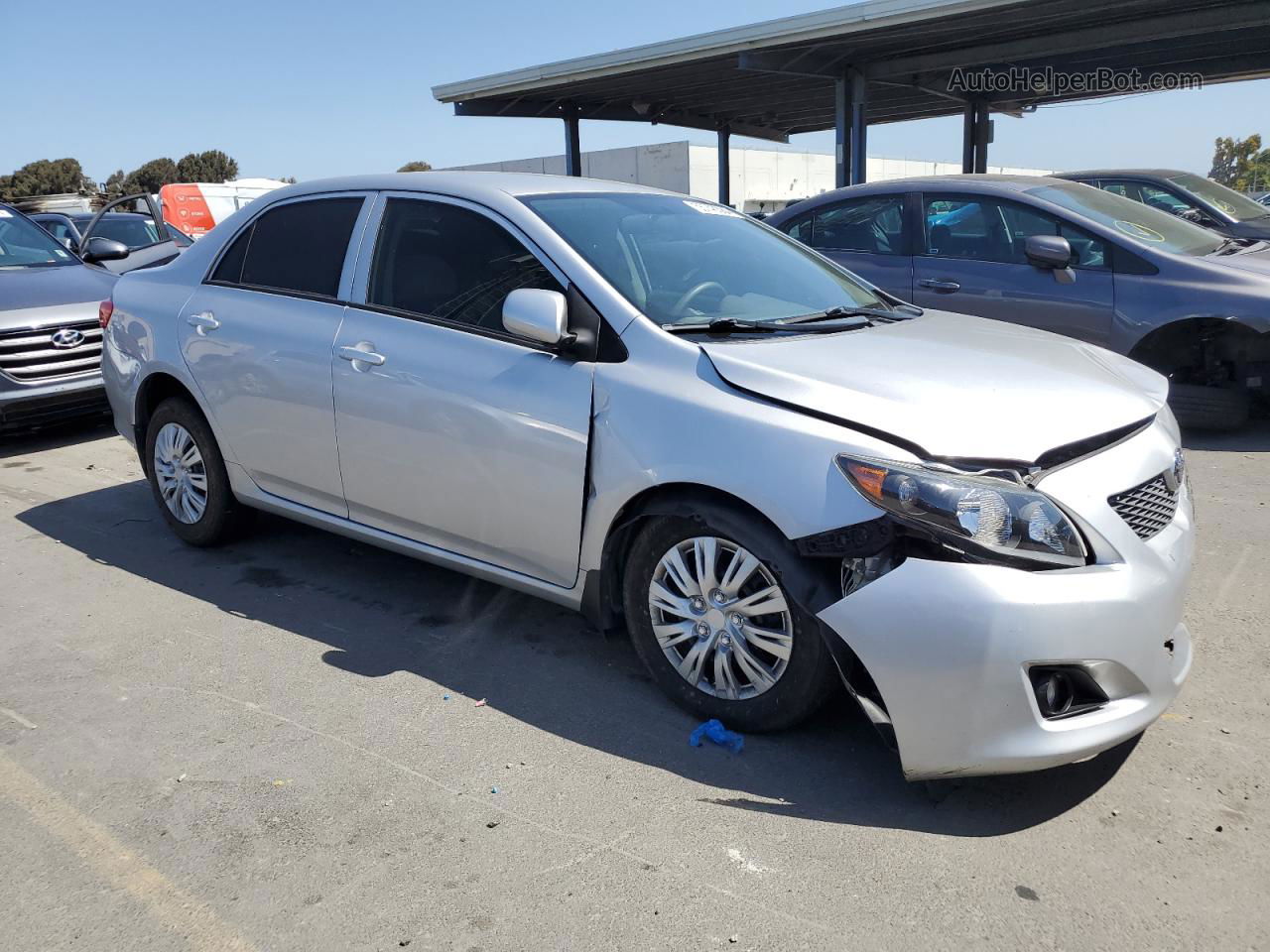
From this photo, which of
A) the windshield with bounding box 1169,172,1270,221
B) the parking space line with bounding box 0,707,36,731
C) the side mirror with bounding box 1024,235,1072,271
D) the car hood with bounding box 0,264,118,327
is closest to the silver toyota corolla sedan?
the parking space line with bounding box 0,707,36,731

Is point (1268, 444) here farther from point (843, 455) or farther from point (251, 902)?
point (251, 902)

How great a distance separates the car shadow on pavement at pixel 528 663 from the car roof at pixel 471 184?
1.71 meters

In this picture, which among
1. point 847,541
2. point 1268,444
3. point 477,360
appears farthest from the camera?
point 1268,444

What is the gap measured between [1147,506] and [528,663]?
216cm

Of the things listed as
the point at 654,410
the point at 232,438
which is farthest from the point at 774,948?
the point at 232,438

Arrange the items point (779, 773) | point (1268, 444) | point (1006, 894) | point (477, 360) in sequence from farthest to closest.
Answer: point (1268, 444), point (477, 360), point (779, 773), point (1006, 894)

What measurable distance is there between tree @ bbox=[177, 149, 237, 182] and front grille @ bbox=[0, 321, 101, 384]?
69.2 metres

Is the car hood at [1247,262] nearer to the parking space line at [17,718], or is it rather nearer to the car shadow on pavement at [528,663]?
the car shadow on pavement at [528,663]

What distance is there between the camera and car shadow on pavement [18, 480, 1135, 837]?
9.53 feet

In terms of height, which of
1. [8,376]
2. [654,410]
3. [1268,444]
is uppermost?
[654,410]

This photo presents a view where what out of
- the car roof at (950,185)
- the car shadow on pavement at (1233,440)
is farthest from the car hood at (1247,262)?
the car roof at (950,185)

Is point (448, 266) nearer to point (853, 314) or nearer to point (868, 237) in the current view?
point (853, 314)

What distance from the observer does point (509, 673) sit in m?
3.74

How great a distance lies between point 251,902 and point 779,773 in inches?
58.2
